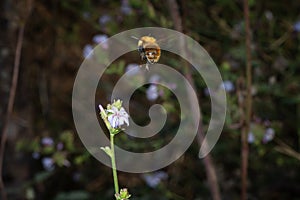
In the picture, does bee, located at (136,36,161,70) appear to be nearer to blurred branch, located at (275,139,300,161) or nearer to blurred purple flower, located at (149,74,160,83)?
blurred purple flower, located at (149,74,160,83)

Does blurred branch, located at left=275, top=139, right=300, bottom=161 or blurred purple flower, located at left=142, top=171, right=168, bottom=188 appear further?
blurred purple flower, located at left=142, top=171, right=168, bottom=188

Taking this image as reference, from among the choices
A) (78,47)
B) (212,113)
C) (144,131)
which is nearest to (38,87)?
(78,47)

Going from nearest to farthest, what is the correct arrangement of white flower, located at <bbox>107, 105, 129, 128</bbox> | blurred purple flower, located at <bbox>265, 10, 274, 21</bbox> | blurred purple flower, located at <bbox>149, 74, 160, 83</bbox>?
white flower, located at <bbox>107, 105, 129, 128</bbox>
blurred purple flower, located at <bbox>149, 74, 160, 83</bbox>
blurred purple flower, located at <bbox>265, 10, 274, 21</bbox>

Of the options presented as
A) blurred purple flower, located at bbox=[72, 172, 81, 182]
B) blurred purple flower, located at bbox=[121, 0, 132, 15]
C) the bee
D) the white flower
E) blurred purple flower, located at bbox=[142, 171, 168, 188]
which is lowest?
the white flower

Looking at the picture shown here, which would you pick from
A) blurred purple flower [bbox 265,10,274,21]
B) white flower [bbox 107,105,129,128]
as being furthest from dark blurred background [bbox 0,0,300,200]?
white flower [bbox 107,105,129,128]

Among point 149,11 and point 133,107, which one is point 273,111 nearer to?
point 149,11

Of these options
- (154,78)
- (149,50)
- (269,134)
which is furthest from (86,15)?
(149,50)

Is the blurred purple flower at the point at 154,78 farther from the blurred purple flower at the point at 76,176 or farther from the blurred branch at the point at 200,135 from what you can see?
the blurred purple flower at the point at 76,176

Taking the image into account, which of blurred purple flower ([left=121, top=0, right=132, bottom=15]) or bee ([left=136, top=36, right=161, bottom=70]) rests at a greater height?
blurred purple flower ([left=121, top=0, right=132, bottom=15])
